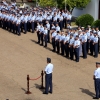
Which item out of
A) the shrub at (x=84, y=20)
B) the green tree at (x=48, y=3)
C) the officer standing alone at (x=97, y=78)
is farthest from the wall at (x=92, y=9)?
the officer standing alone at (x=97, y=78)

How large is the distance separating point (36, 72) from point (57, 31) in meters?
4.99

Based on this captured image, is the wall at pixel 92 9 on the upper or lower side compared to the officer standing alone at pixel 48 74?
upper

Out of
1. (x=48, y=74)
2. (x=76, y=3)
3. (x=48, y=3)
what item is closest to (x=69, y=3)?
(x=76, y=3)

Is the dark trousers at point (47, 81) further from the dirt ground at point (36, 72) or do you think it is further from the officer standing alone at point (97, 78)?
the officer standing alone at point (97, 78)

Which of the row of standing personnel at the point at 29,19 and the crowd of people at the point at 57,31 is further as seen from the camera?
the row of standing personnel at the point at 29,19

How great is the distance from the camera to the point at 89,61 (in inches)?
836

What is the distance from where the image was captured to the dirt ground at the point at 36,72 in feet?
51.9

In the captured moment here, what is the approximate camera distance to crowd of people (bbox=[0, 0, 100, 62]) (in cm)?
2158

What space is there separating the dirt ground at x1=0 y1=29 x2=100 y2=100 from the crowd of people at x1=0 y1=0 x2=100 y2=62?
0.58m

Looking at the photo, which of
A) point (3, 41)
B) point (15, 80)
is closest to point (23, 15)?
point (3, 41)

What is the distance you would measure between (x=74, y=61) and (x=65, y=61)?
1.73ft

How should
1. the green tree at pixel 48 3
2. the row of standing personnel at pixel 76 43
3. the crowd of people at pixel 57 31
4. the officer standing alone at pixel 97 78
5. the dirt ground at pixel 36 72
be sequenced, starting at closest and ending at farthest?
1. the officer standing alone at pixel 97 78
2. the dirt ground at pixel 36 72
3. the row of standing personnel at pixel 76 43
4. the crowd of people at pixel 57 31
5. the green tree at pixel 48 3

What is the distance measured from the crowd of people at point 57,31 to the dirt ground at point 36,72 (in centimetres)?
58

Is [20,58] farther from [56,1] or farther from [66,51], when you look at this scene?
[56,1]
